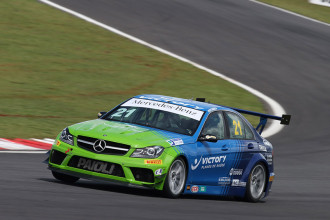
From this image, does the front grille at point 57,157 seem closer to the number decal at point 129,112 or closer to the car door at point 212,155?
the number decal at point 129,112

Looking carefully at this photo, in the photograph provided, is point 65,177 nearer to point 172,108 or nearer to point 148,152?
point 148,152

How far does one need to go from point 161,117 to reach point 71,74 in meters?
11.9

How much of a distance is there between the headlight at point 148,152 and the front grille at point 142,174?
0.17 m

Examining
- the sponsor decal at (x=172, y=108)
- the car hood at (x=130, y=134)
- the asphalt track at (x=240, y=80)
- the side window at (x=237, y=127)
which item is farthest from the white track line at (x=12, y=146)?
the side window at (x=237, y=127)

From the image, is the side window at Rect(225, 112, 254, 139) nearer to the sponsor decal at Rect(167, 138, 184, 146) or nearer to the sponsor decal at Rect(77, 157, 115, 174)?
the sponsor decal at Rect(167, 138, 184, 146)

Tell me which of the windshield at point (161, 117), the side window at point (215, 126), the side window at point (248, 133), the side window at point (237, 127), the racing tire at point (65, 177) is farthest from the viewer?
the side window at point (248, 133)

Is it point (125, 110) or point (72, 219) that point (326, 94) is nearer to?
point (125, 110)

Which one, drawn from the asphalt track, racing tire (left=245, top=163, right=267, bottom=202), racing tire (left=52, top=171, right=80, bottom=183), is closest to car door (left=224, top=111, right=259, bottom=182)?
racing tire (left=245, top=163, right=267, bottom=202)

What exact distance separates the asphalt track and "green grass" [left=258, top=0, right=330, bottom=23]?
161 cm

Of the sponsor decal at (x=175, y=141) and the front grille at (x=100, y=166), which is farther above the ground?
the sponsor decal at (x=175, y=141)

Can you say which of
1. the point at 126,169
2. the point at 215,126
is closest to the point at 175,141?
the point at 126,169

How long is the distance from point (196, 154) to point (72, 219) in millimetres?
2865

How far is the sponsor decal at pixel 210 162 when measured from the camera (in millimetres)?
9363

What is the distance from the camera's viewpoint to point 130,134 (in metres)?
9.08
